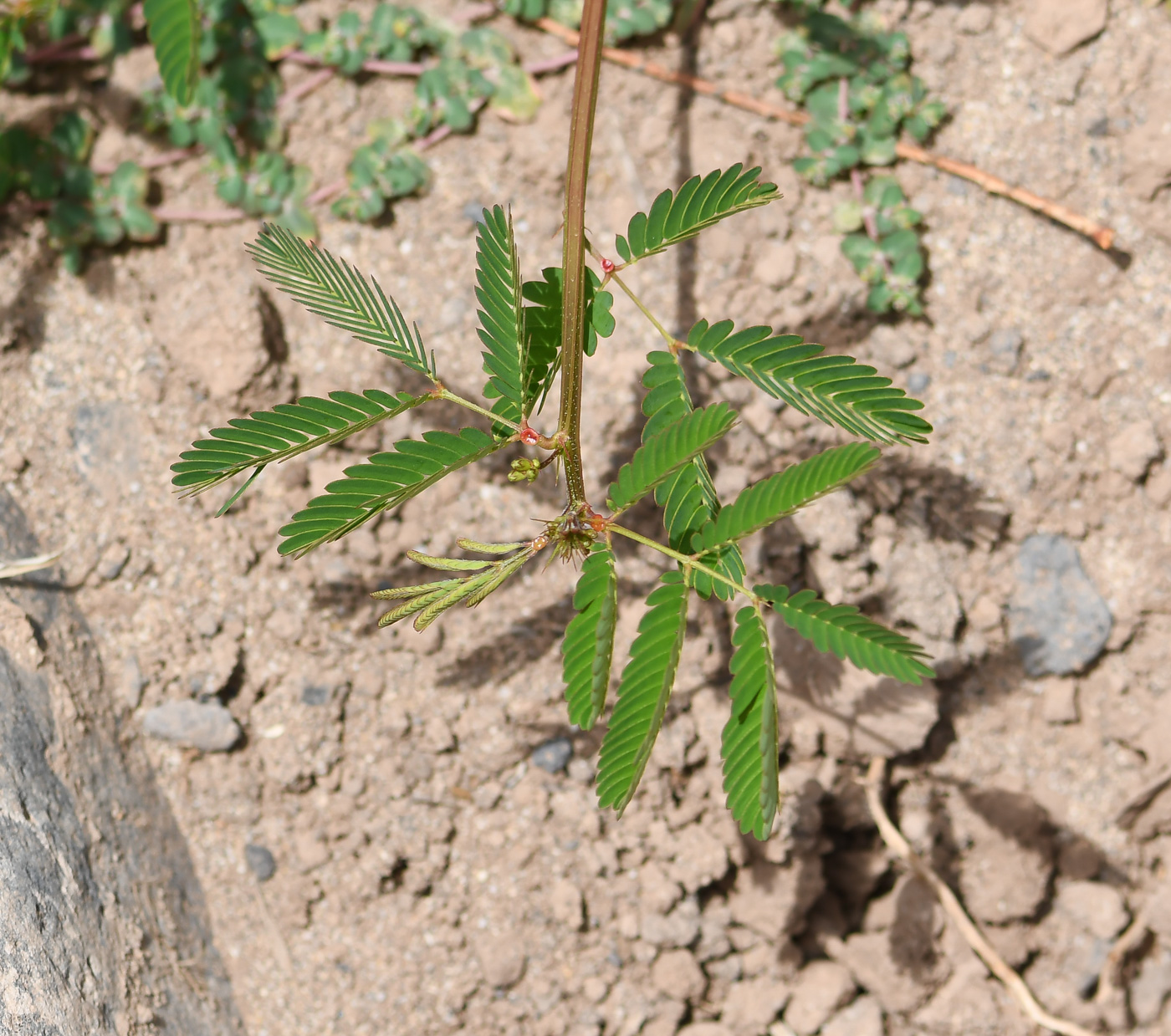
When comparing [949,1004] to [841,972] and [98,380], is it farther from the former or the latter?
[98,380]

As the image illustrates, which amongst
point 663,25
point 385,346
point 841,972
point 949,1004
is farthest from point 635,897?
point 663,25

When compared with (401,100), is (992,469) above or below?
below

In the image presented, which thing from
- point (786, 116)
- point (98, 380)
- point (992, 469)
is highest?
point (786, 116)

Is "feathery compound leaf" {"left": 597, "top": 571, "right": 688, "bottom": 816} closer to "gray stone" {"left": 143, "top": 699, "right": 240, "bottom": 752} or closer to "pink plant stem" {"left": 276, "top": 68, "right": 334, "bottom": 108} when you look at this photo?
"gray stone" {"left": 143, "top": 699, "right": 240, "bottom": 752}

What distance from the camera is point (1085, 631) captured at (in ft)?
8.10

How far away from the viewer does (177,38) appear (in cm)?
190

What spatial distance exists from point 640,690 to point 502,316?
2.14 ft

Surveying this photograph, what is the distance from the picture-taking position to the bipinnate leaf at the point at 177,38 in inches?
74.0

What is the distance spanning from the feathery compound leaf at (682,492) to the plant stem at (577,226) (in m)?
0.14

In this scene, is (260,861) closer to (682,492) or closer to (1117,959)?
(682,492)

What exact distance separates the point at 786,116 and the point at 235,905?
7.54 ft

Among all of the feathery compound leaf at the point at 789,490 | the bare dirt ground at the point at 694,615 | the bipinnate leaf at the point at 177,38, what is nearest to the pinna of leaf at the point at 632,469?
the feathery compound leaf at the point at 789,490

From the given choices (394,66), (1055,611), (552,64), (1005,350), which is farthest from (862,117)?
(1055,611)

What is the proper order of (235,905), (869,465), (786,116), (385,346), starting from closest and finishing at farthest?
1. (869,465)
2. (385,346)
3. (235,905)
4. (786,116)
